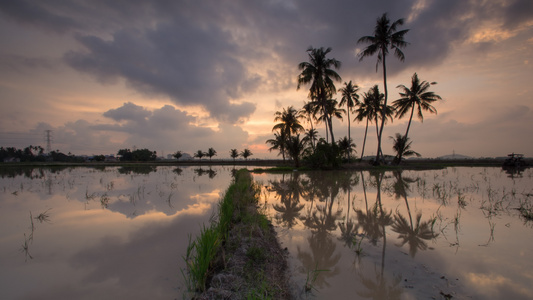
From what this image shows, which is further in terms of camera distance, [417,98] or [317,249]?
[417,98]

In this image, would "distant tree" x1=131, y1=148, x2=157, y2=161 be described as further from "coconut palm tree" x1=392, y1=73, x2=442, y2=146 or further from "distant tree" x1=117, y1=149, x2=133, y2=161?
"coconut palm tree" x1=392, y1=73, x2=442, y2=146

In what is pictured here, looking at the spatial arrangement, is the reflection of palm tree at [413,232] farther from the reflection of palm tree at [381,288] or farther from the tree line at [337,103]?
the tree line at [337,103]

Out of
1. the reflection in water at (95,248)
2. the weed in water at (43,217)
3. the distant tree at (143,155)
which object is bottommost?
the reflection in water at (95,248)

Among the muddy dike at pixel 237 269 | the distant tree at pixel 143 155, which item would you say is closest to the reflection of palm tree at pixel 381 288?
the muddy dike at pixel 237 269

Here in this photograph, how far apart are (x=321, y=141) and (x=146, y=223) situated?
22297 millimetres

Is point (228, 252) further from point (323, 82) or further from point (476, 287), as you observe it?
point (323, 82)

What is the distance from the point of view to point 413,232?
5.00 meters

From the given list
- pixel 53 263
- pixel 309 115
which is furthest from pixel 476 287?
pixel 309 115

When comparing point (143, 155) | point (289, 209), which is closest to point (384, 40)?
point (289, 209)

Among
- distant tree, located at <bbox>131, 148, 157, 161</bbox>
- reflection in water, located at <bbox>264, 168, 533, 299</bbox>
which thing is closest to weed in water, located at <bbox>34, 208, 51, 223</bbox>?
reflection in water, located at <bbox>264, 168, 533, 299</bbox>

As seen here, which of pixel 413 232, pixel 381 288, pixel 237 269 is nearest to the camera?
pixel 381 288

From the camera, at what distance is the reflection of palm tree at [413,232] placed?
14.0 feet

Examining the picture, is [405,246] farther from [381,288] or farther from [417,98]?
[417,98]

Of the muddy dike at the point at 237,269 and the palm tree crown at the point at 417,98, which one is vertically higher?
the palm tree crown at the point at 417,98
